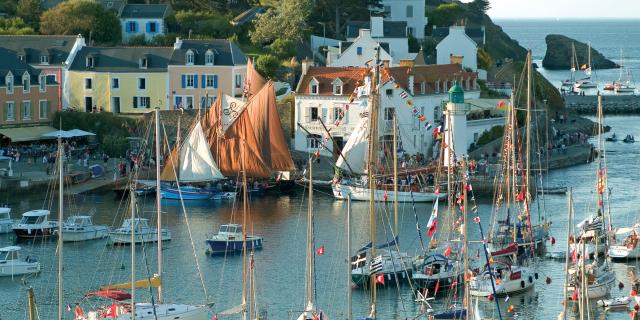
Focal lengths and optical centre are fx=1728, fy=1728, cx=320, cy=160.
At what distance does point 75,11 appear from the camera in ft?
341

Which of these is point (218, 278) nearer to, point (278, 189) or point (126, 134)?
point (278, 189)

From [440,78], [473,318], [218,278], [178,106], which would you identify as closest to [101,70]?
[178,106]

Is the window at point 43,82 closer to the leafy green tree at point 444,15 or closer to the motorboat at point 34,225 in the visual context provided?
the motorboat at point 34,225

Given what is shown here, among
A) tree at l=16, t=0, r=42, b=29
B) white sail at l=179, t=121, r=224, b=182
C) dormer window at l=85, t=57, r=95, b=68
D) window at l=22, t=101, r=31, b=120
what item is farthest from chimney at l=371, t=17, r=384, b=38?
white sail at l=179, t=121, r=224, b=182

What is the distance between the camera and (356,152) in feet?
268

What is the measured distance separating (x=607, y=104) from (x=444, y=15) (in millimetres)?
14268

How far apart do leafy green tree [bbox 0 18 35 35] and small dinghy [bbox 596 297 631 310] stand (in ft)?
173

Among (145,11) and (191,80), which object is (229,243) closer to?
(191,80)

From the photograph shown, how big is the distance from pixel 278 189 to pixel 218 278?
69.4 feet

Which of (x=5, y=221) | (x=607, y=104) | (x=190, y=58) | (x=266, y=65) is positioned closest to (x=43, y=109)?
(x=190, y=58)

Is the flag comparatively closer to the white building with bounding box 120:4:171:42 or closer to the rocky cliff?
the white building with bounding box 120:4:171:42

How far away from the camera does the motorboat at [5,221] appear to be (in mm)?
71062

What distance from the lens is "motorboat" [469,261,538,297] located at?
191 ft

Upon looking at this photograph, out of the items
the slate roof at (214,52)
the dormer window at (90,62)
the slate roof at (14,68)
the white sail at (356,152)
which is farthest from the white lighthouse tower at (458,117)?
the slate roof at (14,68)
